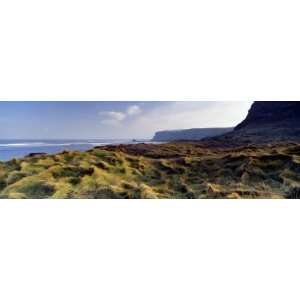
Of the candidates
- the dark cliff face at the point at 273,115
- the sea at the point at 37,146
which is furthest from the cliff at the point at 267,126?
the sea at the point at 37,146

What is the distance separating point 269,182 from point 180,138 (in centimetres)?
88

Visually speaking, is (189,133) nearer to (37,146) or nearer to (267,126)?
(267,126)

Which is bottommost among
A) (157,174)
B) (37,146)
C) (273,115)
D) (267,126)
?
(157,174)

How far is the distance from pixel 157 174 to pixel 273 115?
1168mm

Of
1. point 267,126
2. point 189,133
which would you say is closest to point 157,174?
point 189,133

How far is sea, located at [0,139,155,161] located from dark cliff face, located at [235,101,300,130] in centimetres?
141

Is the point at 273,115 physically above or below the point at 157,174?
above

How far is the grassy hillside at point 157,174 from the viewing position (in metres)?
3.59

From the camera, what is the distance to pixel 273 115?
144 inches

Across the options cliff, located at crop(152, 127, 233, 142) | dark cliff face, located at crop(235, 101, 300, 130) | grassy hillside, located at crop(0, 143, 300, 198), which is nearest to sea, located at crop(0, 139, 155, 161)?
grassy hillside, located at crop(0, 143, 300, 198)

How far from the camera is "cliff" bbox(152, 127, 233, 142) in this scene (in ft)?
12.2

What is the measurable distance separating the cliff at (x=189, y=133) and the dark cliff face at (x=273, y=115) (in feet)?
0.60

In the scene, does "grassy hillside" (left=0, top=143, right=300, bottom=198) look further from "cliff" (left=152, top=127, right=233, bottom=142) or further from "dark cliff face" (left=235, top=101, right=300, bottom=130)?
"dark cliff face" (left=235, top=101, right=300, bottom=130)
